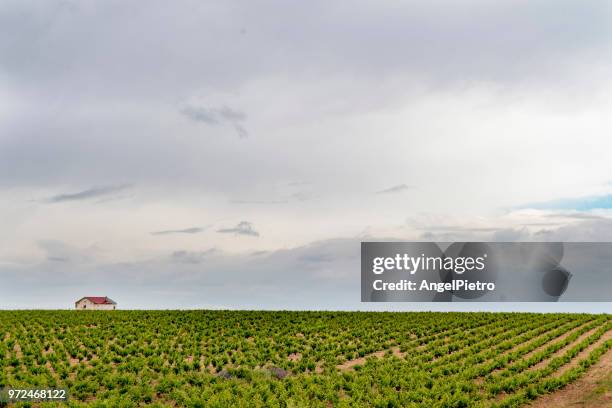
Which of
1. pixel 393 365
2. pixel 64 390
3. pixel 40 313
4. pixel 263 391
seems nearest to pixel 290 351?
pixel 393 365

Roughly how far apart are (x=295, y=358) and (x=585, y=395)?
1620 cm

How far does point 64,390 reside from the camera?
21562 mm

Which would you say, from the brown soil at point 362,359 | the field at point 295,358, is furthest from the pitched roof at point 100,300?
the brown soil at point 362,359

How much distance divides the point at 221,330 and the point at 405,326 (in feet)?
50.5

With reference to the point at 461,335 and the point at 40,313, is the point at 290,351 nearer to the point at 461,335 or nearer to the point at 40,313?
the point at 461,335

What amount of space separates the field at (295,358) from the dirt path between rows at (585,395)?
0.45 m

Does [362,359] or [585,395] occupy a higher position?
[585,395]

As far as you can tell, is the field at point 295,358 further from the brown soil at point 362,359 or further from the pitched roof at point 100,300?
the pitched roof at point 100,300

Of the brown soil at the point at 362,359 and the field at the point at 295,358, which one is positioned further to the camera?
the brown soil at the point at 362,359

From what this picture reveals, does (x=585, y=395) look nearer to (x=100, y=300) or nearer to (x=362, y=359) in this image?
(x=362, y=359)

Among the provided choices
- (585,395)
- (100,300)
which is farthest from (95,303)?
(585,395)

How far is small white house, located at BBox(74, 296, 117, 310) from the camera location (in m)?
91.6

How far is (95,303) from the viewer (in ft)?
301

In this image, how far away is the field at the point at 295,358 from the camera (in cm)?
2167
